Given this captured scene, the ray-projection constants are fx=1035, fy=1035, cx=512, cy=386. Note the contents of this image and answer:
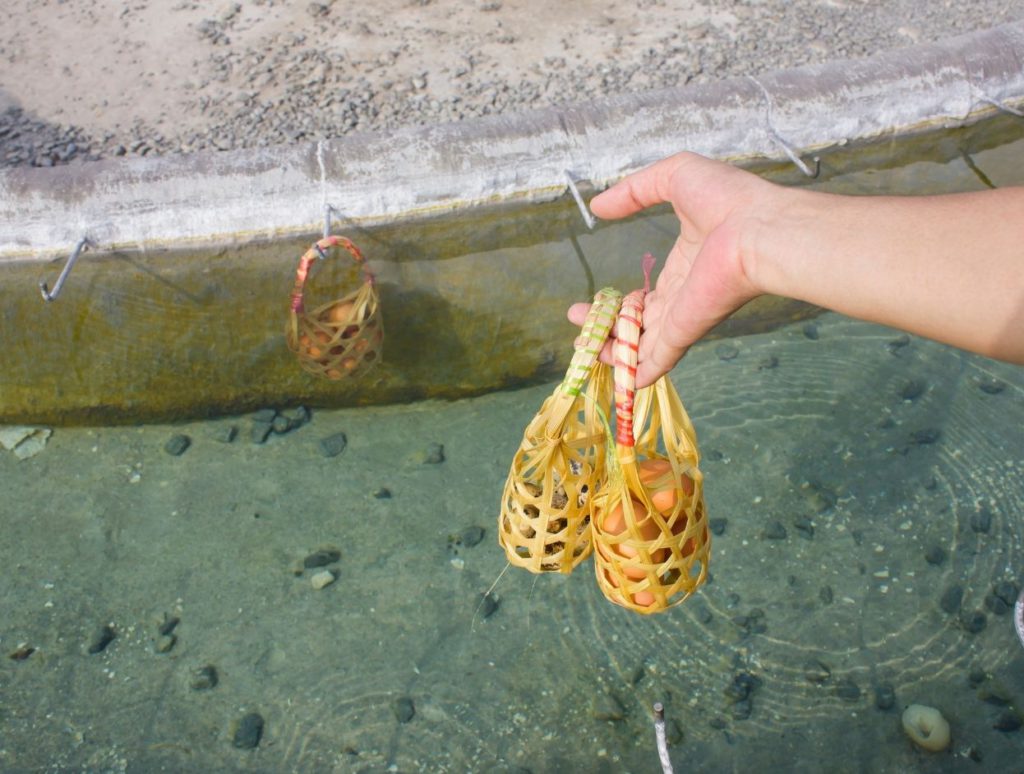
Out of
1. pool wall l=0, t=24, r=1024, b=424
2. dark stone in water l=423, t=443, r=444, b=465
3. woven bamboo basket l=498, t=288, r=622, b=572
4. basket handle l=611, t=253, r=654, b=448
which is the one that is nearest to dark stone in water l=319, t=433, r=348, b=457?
pool wall l=0, t=24, r=1024, b=424

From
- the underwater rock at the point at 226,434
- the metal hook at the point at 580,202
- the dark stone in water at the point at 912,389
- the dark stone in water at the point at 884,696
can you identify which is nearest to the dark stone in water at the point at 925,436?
the dark stone in water at the point at 912,389

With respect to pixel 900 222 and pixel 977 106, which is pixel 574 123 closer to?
pixel 977 106

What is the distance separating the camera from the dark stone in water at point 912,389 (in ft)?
12.0

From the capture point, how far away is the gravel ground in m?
4.44

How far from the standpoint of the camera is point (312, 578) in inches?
126

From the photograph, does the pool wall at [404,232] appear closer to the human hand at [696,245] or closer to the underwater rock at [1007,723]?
the human hand at [696,245]

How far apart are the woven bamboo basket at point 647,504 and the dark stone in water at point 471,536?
846 mm

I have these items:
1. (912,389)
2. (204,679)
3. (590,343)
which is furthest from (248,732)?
(912,389)

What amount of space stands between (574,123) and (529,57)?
1.66 metres

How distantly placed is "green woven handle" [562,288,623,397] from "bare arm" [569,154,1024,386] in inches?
3.6

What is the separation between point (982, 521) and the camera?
3.27 m

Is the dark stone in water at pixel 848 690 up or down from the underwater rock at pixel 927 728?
down

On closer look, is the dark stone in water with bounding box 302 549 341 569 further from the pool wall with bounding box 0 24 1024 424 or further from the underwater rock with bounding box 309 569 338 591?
the pool wall with bounding box 0 24 1024 424

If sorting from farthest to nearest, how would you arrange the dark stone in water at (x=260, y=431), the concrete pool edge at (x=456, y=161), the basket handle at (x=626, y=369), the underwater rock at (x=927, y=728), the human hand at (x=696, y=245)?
the dark stone in water at (x=260, y=431), the concrete pool edge at (x=456, y=161), the underwater rock at (x=927, y=728), the basket handle at (x=626, y=369), the human hand at (x=696, y=245)
